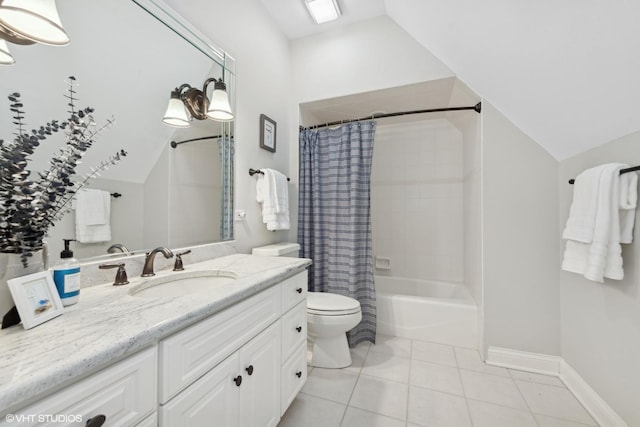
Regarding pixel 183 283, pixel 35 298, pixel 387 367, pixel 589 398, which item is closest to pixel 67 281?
pixel 35 298

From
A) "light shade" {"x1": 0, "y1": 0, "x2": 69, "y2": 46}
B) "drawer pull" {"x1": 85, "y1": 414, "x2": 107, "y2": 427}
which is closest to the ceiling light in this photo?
"light shade" {"x1": 0, "y1": 0, "x2": 69, "y2": 46}

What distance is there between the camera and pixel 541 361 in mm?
1693

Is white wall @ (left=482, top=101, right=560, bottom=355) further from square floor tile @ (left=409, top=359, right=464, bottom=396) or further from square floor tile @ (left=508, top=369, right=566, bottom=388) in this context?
square floor tile @ (left=409, top=359, right=464, bottom=396)

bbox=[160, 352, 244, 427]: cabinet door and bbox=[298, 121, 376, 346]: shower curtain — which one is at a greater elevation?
bbox=[298, 121, 376, 346]: shower curtain

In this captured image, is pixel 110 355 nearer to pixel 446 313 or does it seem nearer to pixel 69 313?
pixel 69 313

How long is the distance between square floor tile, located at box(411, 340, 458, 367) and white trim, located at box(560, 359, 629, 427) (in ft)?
2.01

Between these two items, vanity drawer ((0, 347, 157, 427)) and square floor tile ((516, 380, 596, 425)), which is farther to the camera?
square floor tile ((516, 380, 596, 425))

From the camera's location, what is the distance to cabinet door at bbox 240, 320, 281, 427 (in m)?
0.94

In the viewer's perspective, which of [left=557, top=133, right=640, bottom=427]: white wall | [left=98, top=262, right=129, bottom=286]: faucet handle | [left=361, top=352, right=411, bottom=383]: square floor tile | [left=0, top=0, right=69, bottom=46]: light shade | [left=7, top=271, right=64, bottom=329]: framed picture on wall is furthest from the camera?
[left=361, top=352, right=411, bottom=383]: square floor tile

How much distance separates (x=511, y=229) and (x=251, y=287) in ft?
5.77

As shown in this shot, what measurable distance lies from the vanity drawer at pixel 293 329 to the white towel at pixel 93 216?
2.77ft

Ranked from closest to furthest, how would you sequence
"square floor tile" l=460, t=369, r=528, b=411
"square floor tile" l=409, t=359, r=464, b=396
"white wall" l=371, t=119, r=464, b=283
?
→ "square floor tile" l=460, t=369, r=528, b=411 < "square floor tile" l=409, t=359, r=464, b=396 < "white wall" l=371, t=119, r=464, b=283

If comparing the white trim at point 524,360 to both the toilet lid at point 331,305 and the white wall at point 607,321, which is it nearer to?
the white wall at point 607,321

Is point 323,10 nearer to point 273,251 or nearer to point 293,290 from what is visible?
point 273,251
